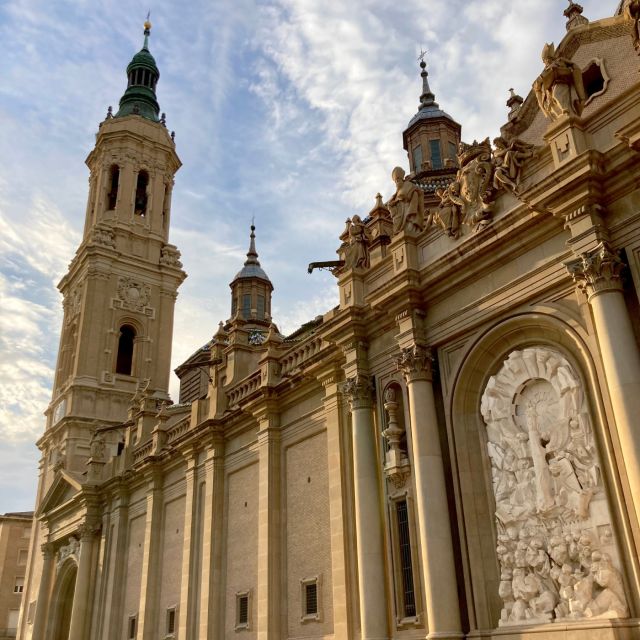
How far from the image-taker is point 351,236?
787 inches

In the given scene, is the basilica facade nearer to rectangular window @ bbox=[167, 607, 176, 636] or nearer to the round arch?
rectangular window @ bbox=[167, 607, 176, 636]

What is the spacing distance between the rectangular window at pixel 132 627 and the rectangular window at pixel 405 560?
16.2 m

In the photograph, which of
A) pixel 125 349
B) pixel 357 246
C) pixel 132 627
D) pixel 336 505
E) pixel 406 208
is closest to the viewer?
pixel 406 208

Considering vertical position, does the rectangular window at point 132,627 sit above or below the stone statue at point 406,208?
below

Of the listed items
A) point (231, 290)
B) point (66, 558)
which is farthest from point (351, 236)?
point (231, 290)

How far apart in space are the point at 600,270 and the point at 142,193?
4249 centimetres

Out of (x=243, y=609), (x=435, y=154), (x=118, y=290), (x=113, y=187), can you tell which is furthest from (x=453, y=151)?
(x=113, y=187)

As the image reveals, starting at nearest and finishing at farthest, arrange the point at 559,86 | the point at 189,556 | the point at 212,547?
the point at 559,86
the point at 212,547
the point at 189,556

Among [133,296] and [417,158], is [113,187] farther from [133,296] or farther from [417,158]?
[417,158]

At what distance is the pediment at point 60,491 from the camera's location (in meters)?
36.5

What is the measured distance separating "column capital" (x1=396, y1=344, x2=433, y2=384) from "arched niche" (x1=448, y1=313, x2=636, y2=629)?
74 centimetres

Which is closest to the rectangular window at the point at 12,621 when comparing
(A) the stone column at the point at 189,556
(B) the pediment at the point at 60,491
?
(B) the pediment at the point at 60,491

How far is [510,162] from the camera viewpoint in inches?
598

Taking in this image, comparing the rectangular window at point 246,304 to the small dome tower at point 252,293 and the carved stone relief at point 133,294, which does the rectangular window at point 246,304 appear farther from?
the carved stone relief at point 133,294
